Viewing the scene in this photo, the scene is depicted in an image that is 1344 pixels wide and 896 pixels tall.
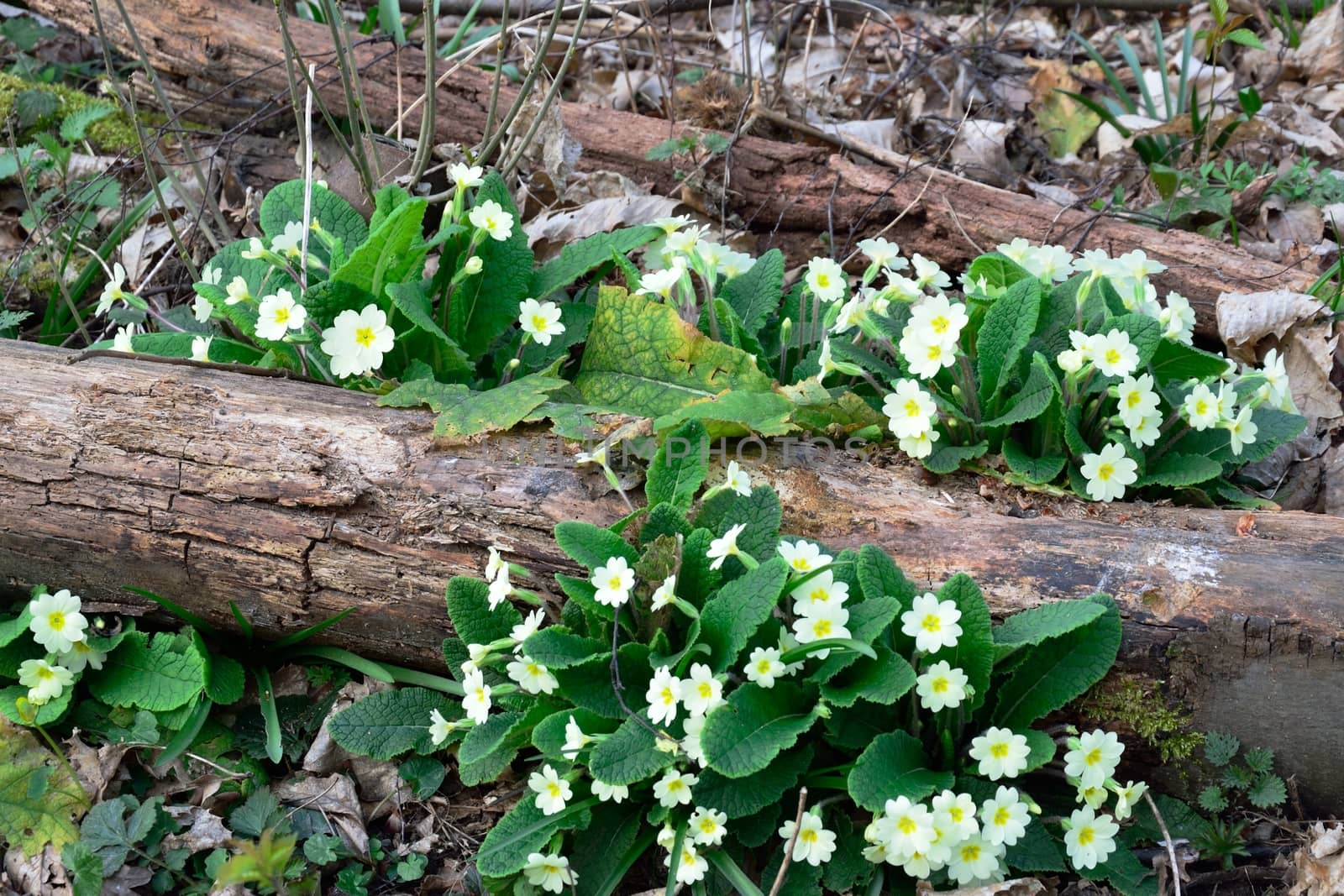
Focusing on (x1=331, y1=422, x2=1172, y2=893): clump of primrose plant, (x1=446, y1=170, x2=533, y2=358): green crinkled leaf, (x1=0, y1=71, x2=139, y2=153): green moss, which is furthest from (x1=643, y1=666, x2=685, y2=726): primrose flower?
(x1=0, y1=71, x2=139, y2=153): green moss

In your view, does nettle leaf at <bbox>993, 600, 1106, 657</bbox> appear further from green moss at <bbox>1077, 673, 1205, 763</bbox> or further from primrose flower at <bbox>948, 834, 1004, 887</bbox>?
primrose flower at <bbox>948, 834, 1004, 887</bbox>

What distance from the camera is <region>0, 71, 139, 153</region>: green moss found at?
4.47 metres

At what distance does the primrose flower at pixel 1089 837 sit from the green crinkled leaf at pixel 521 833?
0.93 meters

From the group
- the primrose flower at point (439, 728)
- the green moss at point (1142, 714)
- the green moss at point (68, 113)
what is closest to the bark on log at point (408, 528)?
the green moss at point (1142, 714)

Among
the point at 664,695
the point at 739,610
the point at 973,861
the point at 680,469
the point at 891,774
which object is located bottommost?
the point at 973,861

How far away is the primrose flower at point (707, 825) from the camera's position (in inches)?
82.8

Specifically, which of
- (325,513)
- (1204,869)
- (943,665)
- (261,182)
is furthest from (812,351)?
(261,182)

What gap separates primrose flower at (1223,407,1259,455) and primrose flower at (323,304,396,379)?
6.41 feet

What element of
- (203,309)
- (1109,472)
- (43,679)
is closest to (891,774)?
(1109,472)

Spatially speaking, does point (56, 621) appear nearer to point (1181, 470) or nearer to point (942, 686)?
point (942, 686)

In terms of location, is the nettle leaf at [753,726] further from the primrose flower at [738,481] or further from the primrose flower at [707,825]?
the primrose flower at [738,481]

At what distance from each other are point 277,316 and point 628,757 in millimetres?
1398

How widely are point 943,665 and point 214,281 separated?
2.26 m

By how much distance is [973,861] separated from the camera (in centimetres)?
204
